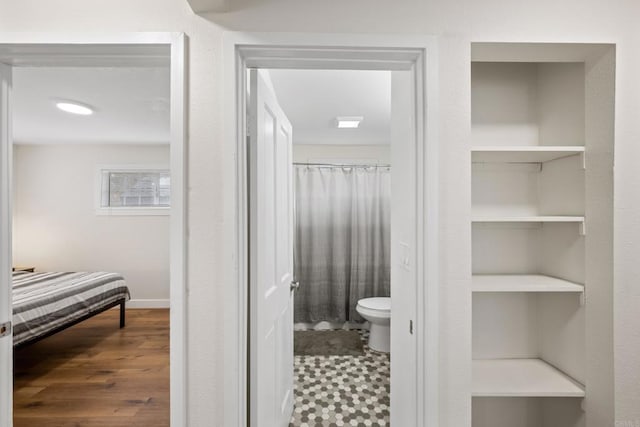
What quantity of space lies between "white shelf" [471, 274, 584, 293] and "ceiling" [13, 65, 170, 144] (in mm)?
1930

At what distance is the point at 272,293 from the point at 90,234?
14.3 feet

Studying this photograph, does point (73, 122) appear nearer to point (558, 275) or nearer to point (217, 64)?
point (217, 64)

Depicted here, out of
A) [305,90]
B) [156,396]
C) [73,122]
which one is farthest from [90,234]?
[305,90]

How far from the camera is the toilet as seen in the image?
122 inches

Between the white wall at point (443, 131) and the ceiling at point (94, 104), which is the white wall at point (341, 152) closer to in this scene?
the ceiling at point (94, 104)

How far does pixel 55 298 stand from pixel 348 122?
3121mm

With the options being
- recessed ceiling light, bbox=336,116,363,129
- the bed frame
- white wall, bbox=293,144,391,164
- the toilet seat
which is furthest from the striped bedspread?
recessed ceiling light, bbox=336,116,363,129

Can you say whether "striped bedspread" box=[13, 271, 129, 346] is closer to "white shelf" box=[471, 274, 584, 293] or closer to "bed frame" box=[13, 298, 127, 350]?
"bed frame" box=[13, 298, 127, 350]

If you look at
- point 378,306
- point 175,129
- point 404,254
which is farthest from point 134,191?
point 404,254

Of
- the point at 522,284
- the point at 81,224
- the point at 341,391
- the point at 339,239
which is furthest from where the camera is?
the point at 81,224

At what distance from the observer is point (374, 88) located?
2.45 meters

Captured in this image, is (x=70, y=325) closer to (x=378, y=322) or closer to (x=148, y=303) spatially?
(x=148, y=303)

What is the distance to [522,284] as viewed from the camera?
1.39 meters

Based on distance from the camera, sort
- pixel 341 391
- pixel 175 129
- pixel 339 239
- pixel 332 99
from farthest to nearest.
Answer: pixel 339 239
pixel 332 99
pixel 341 391
pixel 175 129
